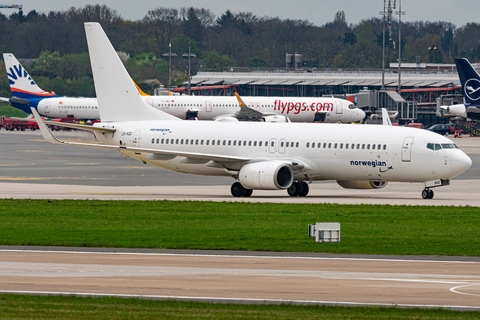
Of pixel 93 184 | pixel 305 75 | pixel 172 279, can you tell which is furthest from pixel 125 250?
pixel 305 75

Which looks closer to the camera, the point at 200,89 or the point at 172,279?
the point at 172,279

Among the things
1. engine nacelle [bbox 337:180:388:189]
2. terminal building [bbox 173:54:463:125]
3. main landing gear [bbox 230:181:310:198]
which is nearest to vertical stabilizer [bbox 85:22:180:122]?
main landing gear [bbox 230:181:310:198]

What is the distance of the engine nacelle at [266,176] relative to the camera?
4503 centimetres

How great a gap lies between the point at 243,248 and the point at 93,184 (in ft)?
91.1

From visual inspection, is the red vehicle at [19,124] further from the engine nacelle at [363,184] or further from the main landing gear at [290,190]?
the engine nacelle at [363,184]

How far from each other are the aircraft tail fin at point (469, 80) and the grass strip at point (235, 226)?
183 ft

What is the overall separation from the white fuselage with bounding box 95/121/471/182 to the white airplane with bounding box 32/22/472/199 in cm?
4

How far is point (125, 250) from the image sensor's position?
26.9 meters

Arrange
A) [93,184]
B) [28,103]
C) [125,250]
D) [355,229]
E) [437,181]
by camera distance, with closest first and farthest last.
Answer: [125,250], [355,229], [437,181], [93,184], [28,103]

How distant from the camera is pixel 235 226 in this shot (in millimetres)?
32188

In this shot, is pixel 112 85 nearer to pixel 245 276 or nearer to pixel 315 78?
pixel 245 276

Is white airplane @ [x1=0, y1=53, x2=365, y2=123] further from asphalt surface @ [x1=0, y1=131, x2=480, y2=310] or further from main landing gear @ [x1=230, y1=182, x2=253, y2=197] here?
asphalt surface @ [x1=0, y1=131, x2=480, y2=310]

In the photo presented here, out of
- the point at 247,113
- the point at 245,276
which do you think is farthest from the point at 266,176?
the point at 247,113

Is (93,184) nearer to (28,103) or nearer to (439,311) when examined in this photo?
(439,311)
